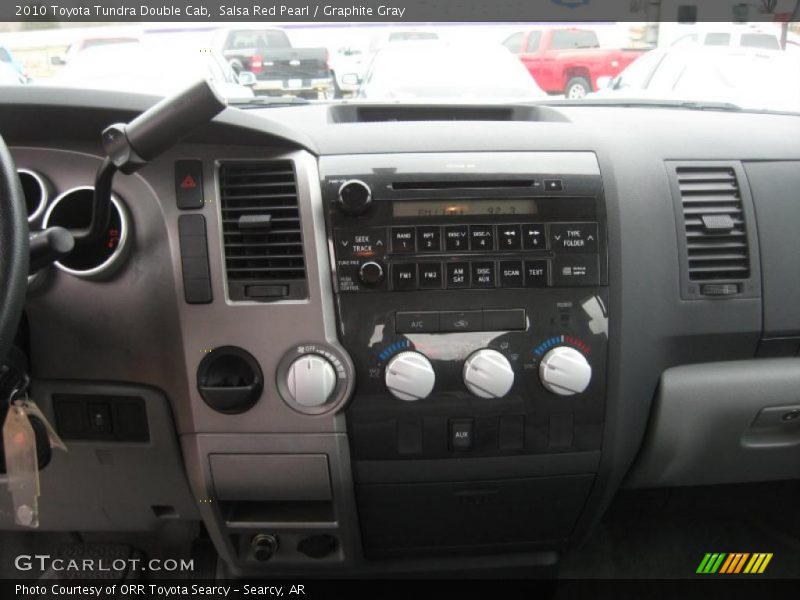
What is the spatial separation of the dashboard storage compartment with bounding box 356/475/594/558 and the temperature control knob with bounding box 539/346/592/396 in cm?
23

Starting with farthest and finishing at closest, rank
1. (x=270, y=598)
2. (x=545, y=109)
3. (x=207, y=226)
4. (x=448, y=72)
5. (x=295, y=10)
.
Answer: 1. (x=448, y=72)
2. (x=270, y=598)
3. (x=545, y=109)
4. (x=295, y=10)
5. (x=207, y=226)

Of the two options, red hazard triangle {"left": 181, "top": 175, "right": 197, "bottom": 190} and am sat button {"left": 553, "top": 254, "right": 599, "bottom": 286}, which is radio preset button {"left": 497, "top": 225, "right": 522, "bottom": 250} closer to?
am sat button {"left": 553, "top": 254, "right": 599, "bottom": 286}

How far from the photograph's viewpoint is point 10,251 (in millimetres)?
871

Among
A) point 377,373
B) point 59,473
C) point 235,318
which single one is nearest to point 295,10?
point 235,318

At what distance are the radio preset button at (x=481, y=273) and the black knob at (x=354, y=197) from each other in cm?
23

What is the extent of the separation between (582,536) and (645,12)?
1222 mm

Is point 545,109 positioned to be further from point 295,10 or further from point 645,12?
point 295,10

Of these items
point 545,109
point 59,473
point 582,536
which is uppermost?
point 545,109

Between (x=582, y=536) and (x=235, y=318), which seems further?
(x=582, y=536)

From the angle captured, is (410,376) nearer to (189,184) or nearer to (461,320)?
(461,320)

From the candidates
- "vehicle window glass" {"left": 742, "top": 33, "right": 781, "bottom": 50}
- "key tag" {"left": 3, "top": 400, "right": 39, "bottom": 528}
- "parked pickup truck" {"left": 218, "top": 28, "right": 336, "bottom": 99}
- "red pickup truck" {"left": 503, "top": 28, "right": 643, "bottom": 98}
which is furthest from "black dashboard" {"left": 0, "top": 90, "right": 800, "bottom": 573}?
"red pickup truck" {"left": 503, "top": 28, "right": 643, "bottom": 98}

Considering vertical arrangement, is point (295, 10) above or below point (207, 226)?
above

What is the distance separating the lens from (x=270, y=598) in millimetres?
1674

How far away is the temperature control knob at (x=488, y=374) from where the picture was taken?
122cm
